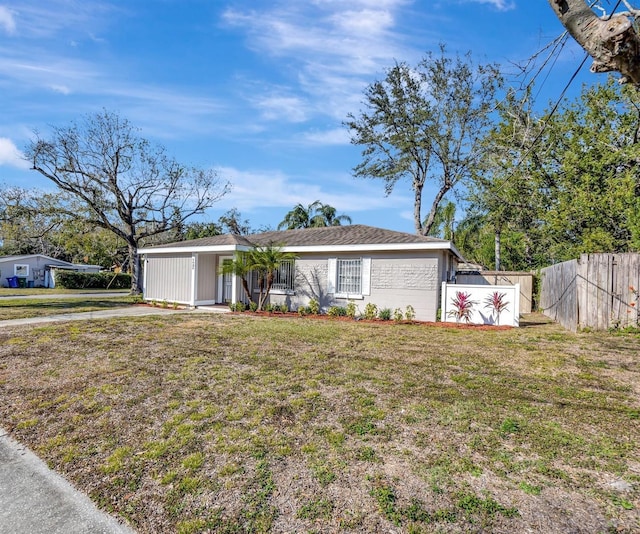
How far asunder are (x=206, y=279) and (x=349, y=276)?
6.74 metres

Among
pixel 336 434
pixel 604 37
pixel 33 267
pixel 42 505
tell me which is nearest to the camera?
pixel 604 37

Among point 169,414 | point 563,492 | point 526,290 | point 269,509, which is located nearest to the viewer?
point 269,509

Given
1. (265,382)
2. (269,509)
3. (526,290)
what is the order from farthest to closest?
(526,290) → (265,382) → (269,509)

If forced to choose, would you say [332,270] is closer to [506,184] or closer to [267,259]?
[267,259]

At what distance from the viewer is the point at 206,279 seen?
16734 millimetres

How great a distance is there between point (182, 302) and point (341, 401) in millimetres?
13323

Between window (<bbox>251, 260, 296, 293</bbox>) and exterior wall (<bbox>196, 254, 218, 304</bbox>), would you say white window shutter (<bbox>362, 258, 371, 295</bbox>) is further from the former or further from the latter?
exterior wall (<bbox>196, 254, 218, 304</bbox>)

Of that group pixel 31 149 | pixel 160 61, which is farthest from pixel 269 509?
pixel 31 149

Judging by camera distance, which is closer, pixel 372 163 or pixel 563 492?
pixel 563 492

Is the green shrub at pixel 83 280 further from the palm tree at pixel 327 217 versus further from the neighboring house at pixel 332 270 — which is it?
the palm tree at pixel 327 217

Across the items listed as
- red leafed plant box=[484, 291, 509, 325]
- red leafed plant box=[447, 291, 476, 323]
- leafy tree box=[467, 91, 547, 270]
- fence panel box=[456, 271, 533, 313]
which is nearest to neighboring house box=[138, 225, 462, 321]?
red leafed plant box=[447, 291, 476, 323]

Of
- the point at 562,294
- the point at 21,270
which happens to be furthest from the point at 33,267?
the point at 562,294

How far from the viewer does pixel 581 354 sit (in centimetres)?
738

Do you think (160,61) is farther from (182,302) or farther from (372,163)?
(372,163)
